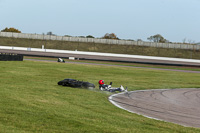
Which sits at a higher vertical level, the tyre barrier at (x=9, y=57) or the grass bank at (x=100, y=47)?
the grass bank at (x=100, y=47)

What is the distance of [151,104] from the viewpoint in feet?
50.2

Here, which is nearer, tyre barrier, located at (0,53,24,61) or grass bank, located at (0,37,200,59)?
tyre barrier, located at (0,53,24,61)

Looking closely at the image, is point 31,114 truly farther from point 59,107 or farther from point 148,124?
point 148,124

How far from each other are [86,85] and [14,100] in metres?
7.46

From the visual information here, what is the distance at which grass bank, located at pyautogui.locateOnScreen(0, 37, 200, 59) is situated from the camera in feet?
336

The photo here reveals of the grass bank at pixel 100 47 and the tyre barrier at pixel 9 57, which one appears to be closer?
the tyre barrier at pixel 9 57

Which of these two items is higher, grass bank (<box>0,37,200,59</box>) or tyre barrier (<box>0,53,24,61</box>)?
grass bank (<box>0,37,200,59</box>)

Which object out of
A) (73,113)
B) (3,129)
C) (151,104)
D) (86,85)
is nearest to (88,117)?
(73,113)

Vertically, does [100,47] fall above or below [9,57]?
above

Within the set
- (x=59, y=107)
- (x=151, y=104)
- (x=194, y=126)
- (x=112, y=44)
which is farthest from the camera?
(x=112, y=44)

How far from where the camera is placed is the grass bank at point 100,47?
102 metres

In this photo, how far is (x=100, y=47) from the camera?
350 ft

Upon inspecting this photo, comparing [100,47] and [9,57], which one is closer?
[9,57]

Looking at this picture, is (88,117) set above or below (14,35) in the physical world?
below
